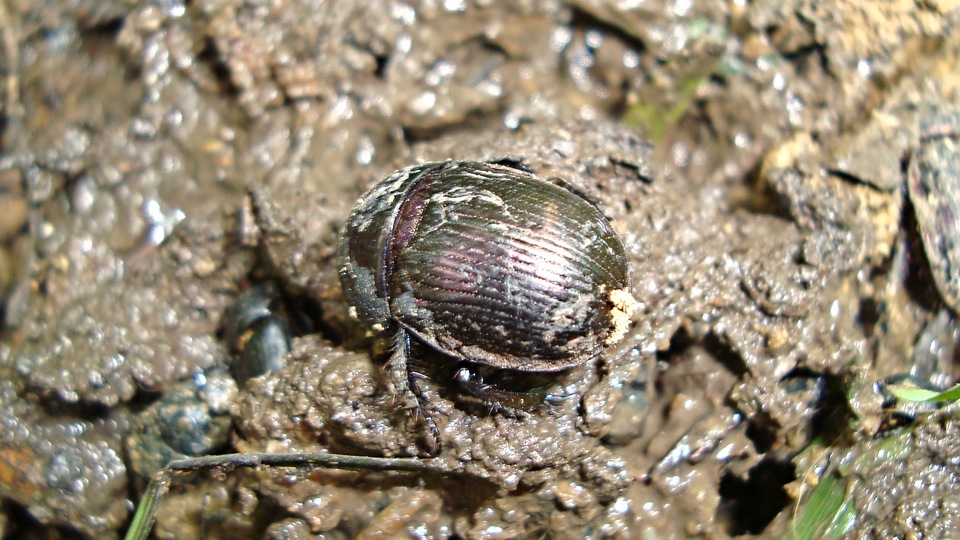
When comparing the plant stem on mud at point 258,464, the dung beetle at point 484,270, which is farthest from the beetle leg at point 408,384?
the plant stem on mud at point 258,464

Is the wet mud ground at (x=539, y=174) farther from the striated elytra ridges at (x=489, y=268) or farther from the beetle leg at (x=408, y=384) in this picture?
the striated elytra ridges at (x=489, y=268)

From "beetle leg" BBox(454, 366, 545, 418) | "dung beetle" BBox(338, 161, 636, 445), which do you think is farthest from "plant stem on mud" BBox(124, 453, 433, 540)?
"beetle leg" BBox(454, 366, 545, 418)

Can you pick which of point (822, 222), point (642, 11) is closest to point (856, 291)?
point (822, 222)

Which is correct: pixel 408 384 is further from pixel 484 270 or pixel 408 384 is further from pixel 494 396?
pixel 484 270

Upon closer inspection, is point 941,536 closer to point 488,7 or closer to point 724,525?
point 724,525

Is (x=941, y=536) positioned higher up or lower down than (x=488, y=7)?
lower down

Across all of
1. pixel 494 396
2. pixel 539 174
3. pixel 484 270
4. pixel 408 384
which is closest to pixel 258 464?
pixel 408 384

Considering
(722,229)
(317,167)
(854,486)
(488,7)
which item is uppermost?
(488,7)
